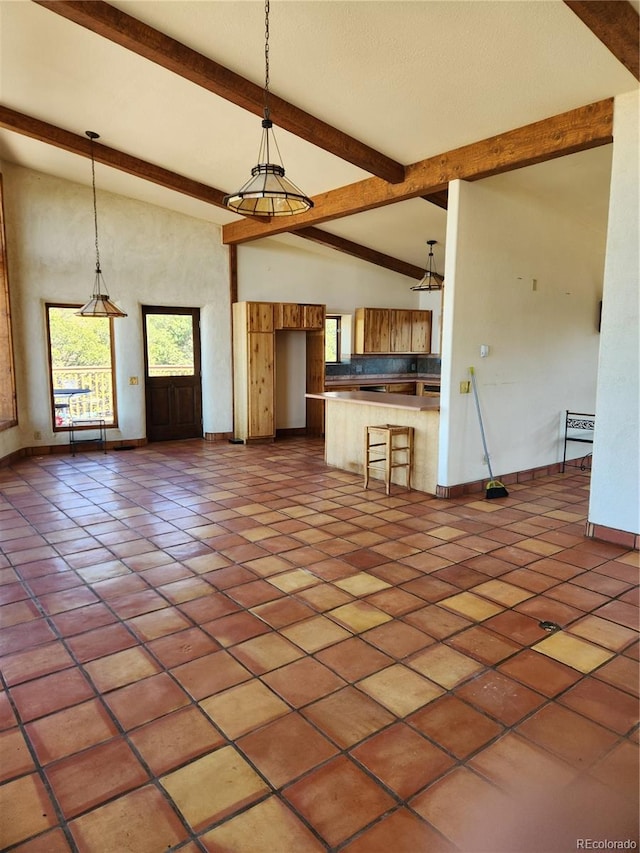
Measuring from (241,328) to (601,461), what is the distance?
18.1ft

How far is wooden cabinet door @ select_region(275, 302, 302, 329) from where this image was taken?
8148mm

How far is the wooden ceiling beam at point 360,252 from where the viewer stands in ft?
25.8

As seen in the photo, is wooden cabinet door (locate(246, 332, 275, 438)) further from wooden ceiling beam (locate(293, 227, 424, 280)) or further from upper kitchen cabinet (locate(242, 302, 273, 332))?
wooden ceiling beam (locate(293, 227, 424, 280))

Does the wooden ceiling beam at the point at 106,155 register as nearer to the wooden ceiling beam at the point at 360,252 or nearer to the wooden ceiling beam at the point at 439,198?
the wooden ceiling beam at the point at 360,252

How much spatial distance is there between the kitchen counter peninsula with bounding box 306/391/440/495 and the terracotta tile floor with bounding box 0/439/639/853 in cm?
100

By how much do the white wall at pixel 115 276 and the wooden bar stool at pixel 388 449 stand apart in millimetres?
3398

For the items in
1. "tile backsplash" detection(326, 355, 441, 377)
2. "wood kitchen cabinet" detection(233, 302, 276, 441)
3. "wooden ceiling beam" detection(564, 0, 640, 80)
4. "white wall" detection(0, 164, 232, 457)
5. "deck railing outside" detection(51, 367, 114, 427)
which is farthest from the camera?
"tile backsplash" detection(326, 355, 441, 377)

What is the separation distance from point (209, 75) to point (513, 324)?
3.56 meters

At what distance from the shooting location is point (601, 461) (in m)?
4.01

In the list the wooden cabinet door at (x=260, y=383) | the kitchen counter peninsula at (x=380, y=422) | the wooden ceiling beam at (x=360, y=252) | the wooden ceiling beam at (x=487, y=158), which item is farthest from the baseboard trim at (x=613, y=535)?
the wooden ceiling beam at (x=360, y=252)

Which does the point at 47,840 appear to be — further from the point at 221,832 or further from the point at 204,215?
the point at 204,215

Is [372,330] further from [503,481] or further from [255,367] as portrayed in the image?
[503,481]

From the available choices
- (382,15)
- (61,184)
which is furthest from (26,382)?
(382,15)

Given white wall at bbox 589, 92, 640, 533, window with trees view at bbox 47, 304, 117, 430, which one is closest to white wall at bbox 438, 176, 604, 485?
Result: white wall at bbox 589, 92, 640, 533
